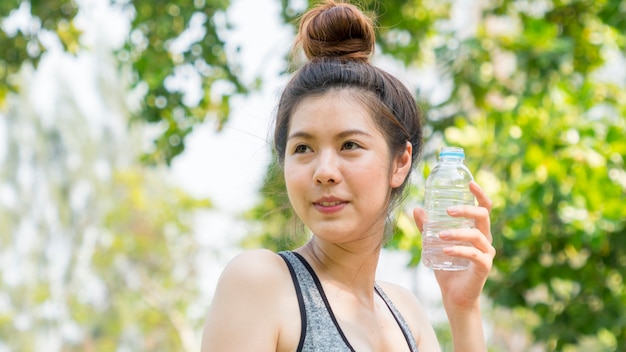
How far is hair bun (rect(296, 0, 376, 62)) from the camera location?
2.24 meters

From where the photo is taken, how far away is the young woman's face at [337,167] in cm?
202

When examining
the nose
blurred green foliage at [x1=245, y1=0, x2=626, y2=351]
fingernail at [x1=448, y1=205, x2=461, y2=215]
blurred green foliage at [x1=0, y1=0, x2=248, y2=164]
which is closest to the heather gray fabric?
the nose

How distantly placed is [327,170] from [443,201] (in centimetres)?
66

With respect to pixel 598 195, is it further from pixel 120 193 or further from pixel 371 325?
pixel 120 193

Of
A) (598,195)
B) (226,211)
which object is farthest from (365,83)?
(226,211)

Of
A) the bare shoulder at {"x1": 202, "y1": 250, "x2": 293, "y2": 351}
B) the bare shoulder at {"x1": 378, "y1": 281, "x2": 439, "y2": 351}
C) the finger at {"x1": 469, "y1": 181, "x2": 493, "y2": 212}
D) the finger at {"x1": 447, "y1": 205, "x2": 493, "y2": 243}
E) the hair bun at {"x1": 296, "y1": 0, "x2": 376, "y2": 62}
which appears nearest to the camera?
the bare shoulder at {"x1": 202, "y1": 250, "x2": 293, "y2": 351}

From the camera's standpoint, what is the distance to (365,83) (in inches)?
85.0

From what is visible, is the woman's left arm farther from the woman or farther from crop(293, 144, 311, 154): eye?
crop(293, 144, 311, 154): eye

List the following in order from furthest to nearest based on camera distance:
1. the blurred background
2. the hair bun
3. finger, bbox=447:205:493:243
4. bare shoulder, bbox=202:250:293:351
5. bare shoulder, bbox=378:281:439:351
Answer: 1. the blurred background
2. bare shoulder, bbox=378:281:439:351
3. the hair bun
4. finger, bbox=447:205:493:243
5. bare shoulder, bbox=202:250:293:351

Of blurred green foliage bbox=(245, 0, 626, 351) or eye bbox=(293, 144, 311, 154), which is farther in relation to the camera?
blurred green foliage bbox=(245, 0, 626, 351)

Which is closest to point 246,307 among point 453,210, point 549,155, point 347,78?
point 453,210

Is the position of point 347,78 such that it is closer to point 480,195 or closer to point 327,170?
point 327,170

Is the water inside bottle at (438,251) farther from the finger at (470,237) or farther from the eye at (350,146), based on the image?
the eye at (350,146)

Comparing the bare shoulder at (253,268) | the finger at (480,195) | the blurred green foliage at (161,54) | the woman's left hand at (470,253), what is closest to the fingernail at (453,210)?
the woman's left hand at (470,253)
